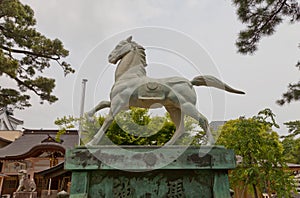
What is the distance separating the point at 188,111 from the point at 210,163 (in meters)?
0.56

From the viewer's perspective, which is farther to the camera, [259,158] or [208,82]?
[259,158]

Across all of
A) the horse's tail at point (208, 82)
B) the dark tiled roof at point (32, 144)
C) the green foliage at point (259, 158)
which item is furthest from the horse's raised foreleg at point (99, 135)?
the dark tiled roof at point (32, 144)

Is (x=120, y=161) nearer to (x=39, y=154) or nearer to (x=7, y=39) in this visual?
(x=7, y=39)

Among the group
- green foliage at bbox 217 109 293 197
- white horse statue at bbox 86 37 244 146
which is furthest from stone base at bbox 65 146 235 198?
green foliage at bbox 217 109 293 197

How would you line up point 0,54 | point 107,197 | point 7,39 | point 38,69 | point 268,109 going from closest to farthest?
point 107,197, point 268,109, point 0,54, point 7,39, point 38,69

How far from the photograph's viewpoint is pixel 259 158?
4.12m

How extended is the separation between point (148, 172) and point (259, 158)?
2.90 meters

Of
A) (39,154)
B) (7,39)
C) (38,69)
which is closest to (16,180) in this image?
(39,154)

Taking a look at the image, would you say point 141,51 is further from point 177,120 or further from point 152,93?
point 177,120

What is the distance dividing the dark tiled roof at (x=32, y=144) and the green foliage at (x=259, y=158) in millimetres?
9002

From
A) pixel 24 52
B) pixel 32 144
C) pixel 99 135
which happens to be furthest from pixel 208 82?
pixel 32 144

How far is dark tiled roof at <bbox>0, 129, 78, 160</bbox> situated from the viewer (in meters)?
11.4

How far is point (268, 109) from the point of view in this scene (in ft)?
14.3

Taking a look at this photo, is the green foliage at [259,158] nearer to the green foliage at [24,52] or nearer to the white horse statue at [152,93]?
the white horse statue at [152,93]
